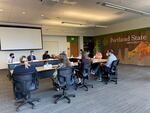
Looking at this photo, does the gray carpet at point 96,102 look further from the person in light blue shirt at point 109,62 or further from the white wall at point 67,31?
the white wall at point 67,31

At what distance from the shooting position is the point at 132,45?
1095 centimetres

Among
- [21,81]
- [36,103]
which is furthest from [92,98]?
[21,81]

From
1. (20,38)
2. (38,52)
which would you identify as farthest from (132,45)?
(20,38)

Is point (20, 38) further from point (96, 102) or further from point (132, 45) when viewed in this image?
point (96, 102)

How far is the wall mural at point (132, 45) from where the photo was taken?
10.1m

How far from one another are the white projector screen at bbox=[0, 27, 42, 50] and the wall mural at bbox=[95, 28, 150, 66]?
6099 millimetres

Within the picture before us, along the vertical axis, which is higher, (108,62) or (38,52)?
(38,52)

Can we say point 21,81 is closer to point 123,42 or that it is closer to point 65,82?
point 65,82

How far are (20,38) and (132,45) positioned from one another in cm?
816

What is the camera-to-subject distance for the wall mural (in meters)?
10.1

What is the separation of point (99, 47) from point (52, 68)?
10.0m

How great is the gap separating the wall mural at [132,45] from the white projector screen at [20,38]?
Answer: 6099 mm

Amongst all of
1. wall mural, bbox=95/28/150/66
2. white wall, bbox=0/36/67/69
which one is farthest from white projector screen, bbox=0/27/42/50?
wall mural, bbox=95/28/150/66

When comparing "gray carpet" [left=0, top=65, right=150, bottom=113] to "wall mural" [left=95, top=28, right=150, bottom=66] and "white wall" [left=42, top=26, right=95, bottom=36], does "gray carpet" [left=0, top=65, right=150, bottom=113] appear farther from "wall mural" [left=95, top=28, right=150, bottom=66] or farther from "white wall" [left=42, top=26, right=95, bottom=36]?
"white wall" [left=42, top=26, right=95, bottom=36]
